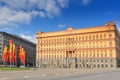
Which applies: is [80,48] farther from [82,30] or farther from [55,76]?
[55,76]

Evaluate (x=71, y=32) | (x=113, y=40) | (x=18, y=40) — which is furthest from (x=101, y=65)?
(x=18, y=40)

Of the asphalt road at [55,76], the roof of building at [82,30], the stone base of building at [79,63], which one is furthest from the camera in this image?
the roof of building at [82,30]

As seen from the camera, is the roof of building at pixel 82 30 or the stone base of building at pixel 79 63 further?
the roof of building at pixel 82 30

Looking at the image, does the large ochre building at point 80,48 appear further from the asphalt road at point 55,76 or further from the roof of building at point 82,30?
the asphalt road at point 55,76

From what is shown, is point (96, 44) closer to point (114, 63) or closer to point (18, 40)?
point (114, 63)

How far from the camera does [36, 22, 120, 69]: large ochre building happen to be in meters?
144

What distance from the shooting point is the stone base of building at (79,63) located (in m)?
142

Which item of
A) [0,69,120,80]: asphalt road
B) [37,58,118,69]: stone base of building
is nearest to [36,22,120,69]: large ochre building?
[37,58,118,69]: stone base of building

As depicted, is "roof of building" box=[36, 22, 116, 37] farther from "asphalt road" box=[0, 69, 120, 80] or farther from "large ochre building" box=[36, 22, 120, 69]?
"asphalt road" box=[0, 69, 120, 80]

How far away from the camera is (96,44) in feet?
488

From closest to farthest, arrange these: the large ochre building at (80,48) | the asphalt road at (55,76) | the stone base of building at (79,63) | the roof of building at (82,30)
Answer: the asphalt road at (55,76) < the stone base of building at (79,63) < the large ochre building at (80,48) < the roof of building at (82,30)

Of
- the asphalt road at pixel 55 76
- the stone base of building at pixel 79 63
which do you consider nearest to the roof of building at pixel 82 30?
the stone base of building at pixel 79 63

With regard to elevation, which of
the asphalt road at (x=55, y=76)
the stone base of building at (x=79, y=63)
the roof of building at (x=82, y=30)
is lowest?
the stone base of building at (x=79, y=63)

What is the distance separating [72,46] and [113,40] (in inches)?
1184
